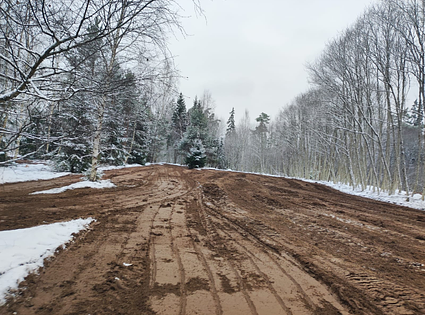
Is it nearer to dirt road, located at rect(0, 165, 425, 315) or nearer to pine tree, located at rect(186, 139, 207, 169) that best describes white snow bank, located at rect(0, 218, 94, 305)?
dirt road, located at rect(0, 165, 425, 315)

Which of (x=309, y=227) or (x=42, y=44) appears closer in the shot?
(x=42, y=44)

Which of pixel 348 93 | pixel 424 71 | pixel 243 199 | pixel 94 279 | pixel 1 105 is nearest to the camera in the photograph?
pixel 94 279

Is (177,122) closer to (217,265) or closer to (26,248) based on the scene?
(26,248)

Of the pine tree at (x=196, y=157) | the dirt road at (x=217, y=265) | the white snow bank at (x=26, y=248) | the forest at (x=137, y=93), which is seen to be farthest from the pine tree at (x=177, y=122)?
the white snow bank at (x=26, y=248)

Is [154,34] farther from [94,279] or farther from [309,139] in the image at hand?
[309,139]

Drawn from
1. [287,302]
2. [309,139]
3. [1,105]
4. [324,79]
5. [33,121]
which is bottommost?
[287,302]

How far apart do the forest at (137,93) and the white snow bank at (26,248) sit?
117cm

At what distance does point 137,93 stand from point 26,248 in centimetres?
265

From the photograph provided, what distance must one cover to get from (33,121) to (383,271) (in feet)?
16.2

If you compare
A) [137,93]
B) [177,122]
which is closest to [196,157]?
[177,122]

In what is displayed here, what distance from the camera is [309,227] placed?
16.6 feet

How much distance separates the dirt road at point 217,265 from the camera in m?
2.11

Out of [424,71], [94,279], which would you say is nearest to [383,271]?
[94,279]

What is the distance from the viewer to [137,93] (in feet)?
11.4
